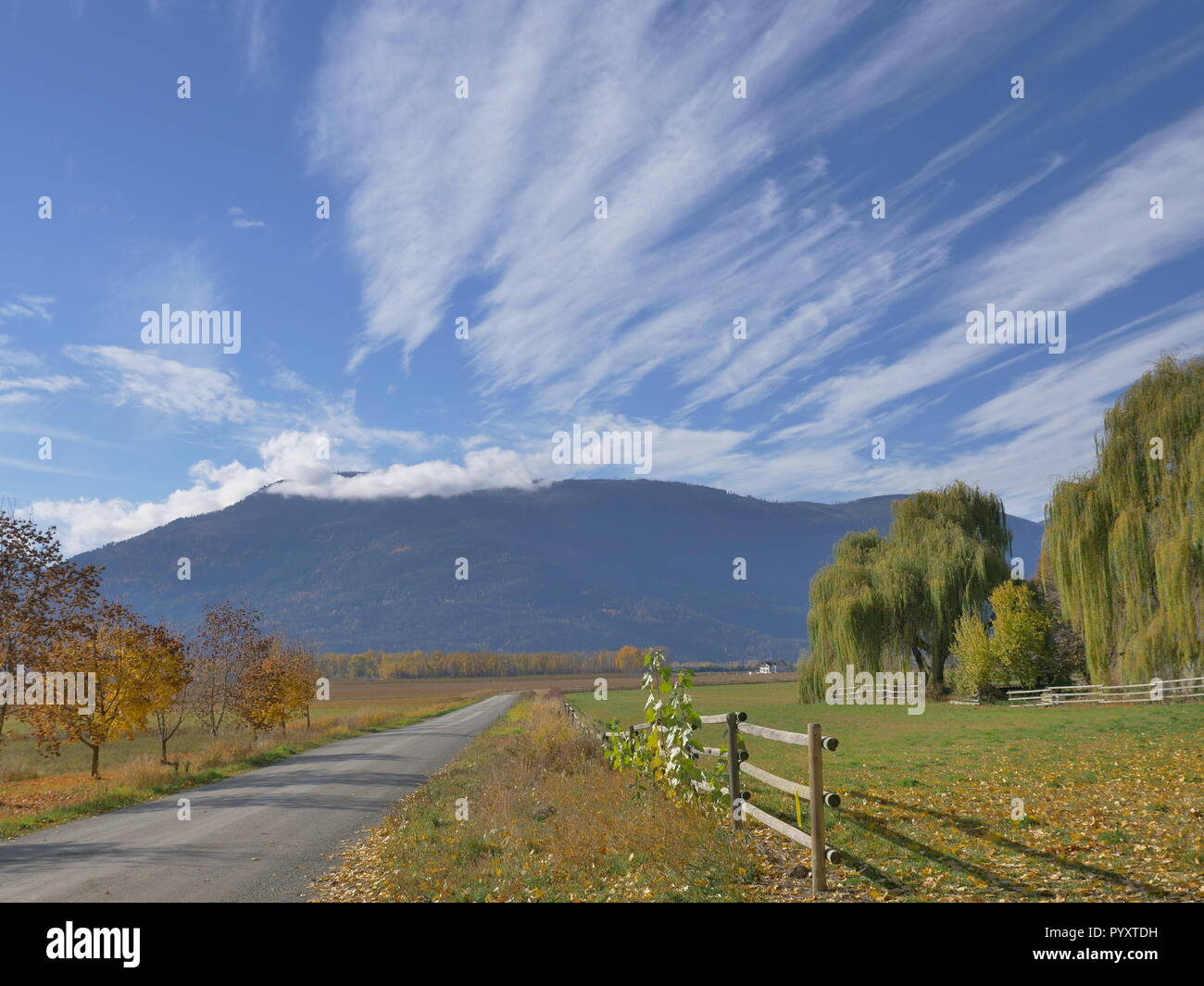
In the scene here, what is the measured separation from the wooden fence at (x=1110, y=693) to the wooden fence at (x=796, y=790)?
24.6 metres

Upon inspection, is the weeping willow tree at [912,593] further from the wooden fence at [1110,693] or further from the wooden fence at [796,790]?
the wooden fence at [796,790]

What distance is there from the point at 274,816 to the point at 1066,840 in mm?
13387

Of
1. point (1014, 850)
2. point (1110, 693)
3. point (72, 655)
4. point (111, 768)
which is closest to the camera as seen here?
point (1014, 850)

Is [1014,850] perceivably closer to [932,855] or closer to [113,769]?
[932,855]

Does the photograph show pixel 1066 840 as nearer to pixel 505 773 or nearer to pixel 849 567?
pixel 505 773

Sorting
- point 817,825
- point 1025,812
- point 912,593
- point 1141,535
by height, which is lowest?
point 1025,812

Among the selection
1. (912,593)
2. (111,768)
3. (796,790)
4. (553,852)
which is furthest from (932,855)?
(912,593)

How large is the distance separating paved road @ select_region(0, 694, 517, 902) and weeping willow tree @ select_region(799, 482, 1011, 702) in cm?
2913

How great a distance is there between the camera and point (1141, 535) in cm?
2942

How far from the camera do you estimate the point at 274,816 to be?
1575 cm

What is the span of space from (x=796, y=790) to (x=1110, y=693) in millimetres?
31601

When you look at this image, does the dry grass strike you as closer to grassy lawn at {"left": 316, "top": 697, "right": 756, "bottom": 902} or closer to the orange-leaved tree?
the orange-leaved tree

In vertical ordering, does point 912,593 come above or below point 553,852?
above
